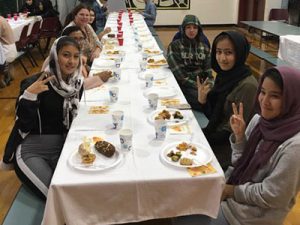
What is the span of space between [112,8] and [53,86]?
6.52 m

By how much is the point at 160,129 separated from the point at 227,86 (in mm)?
731

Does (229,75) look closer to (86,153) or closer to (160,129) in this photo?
(160,129)

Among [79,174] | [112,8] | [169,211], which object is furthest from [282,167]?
[112,8]

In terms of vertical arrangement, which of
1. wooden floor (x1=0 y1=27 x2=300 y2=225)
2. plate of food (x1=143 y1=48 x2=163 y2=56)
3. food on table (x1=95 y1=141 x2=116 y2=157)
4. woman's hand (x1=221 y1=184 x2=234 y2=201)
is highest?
plate of food (x1=143 y1=48 x2=163 y2=56)

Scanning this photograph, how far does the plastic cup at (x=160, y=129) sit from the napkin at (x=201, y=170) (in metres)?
0.33

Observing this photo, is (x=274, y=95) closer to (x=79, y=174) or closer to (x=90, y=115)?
(x=79, y=174)

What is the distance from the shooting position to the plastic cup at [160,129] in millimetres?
1815

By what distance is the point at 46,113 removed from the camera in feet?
7.68

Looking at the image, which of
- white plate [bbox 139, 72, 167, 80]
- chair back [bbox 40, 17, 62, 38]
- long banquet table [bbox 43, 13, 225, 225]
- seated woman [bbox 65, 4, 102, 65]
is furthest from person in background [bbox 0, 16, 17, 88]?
long banquet table [bbox 43, 13, 225, 225]

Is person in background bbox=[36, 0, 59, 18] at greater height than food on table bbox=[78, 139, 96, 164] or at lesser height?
greater

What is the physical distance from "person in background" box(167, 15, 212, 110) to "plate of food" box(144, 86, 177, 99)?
83 cm

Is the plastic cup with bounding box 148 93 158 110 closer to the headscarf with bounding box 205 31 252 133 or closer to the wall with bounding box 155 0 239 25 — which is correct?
the headscarf with bounding box 205 31 252 133

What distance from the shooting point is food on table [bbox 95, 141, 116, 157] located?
5.50ft

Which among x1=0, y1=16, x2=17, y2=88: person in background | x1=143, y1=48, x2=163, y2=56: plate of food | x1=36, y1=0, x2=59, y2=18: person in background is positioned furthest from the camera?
x1=36, y1=0, x2=59, y2=18: person in background
